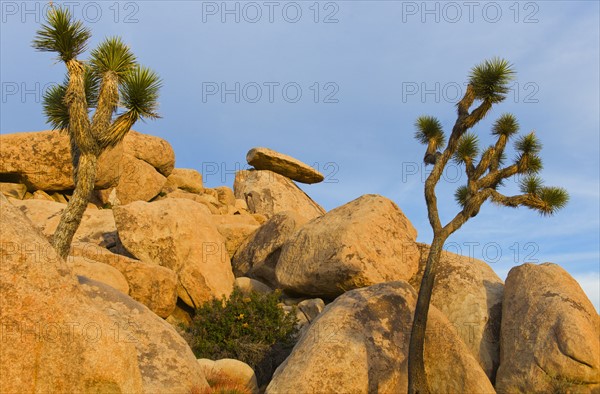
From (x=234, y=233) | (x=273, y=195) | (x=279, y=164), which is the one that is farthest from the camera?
(x=279, y=164)

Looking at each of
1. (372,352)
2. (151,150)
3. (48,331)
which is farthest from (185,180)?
(48,331)

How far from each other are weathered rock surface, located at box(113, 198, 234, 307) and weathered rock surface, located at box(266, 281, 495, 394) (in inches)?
240

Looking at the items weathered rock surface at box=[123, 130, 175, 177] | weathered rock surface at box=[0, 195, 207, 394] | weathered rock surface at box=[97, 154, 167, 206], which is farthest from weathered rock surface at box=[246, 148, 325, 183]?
weathered rock surface at box=[0, 195, 207, 394]

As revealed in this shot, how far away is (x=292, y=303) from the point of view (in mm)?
20703

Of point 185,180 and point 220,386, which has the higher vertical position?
point 185,180

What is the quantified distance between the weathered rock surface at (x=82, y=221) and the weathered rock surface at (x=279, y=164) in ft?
50.8

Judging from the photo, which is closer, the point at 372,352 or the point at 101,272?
the point at 372,352

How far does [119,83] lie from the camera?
15781 mm

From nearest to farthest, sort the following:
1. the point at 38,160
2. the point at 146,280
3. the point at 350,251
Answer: the point at 146,280
the point at 350,251
the point at 38,160

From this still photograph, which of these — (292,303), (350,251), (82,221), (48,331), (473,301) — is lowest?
(48,331)

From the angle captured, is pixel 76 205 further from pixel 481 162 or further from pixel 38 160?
pixel 38 160

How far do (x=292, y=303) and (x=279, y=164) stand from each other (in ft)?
68.1

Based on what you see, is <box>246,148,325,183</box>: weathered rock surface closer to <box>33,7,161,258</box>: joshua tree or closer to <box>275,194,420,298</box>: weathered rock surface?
<box>275,194,420,298</box>: weathered rock surface

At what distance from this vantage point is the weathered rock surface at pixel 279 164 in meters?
40.1
